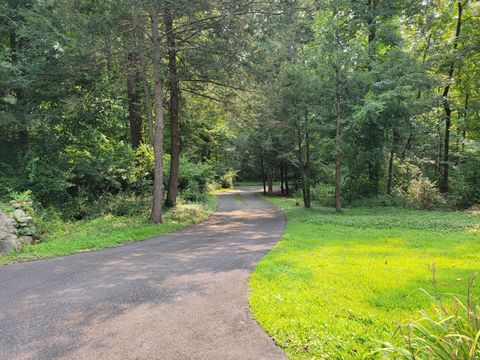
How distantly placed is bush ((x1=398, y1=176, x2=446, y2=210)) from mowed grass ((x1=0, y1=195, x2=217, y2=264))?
10965 mm

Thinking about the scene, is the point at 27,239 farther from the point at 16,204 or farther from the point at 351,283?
the point at 351,283

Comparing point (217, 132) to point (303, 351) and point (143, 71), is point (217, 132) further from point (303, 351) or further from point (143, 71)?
point (303, 351)

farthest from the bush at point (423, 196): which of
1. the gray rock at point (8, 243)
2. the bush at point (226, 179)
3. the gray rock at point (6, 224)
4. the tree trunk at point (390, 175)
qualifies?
the bush at point (226, 179)

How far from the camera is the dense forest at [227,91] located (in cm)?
1103

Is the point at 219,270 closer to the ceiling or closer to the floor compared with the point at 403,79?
closer to the floor

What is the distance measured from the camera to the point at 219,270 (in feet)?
20.1

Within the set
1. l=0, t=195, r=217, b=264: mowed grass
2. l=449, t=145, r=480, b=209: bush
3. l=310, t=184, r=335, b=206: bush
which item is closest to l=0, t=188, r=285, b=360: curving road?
l=0, t=195, r=217, b=264: mowed grass

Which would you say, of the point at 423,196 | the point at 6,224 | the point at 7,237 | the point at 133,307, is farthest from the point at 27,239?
the point at 423,196

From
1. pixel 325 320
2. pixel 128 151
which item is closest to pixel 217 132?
pixel 128 151

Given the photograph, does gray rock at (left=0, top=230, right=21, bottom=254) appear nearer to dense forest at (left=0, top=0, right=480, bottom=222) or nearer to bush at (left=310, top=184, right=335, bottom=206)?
dense forest at (left=0, top=0, right=480, bottom=222)

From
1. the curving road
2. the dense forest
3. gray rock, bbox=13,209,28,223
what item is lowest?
the curving road

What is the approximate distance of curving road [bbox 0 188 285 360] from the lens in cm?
335

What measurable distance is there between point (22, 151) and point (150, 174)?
5544mm

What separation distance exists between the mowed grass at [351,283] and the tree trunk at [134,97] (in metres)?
8.53
